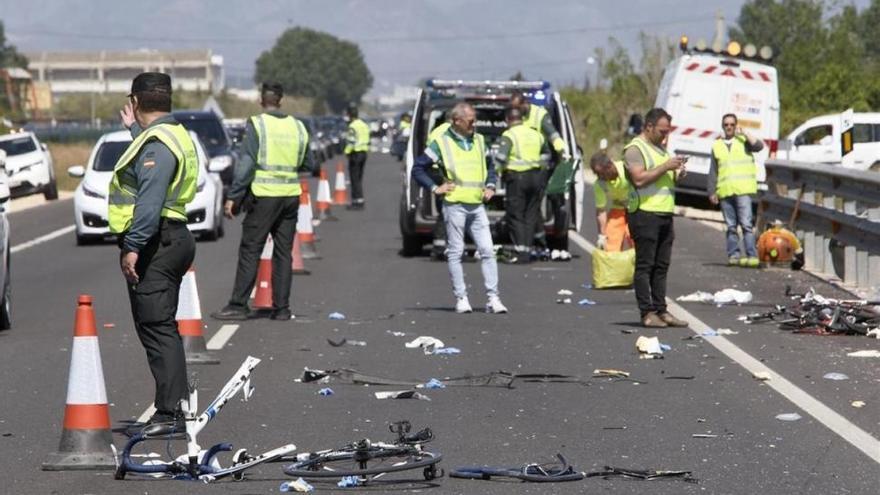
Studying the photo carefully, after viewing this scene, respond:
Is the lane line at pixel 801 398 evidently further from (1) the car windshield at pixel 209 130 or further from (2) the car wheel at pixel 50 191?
(2) the car wheel at pixel 50 191

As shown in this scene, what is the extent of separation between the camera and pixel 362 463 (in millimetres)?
8430

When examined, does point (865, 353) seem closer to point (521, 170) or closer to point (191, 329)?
point (191, 329)

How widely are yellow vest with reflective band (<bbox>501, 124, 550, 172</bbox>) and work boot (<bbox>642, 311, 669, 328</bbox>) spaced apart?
240 inches

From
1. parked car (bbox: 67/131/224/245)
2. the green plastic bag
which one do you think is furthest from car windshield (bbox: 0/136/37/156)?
the green plastic bag

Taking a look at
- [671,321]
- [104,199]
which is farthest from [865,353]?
[104,199]

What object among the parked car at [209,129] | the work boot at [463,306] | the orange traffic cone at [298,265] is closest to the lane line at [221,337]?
the work boot at [463,306]

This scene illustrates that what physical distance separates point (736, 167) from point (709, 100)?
12.1 meters

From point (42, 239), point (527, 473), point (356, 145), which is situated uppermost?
point (356, 145)

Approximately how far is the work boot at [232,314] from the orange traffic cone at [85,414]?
6365 mm

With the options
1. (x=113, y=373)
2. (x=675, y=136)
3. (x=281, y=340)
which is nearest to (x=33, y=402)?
(x=113, y=373)

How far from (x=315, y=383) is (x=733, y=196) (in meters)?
10.5

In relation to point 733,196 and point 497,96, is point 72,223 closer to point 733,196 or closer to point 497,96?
point 497,96

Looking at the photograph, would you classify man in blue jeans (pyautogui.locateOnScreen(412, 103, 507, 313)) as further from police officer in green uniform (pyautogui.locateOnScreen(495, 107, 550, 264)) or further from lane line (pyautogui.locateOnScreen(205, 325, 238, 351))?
police officer in green uniform (pyautogui.locateOnScreen(495, 107, 550, 264))

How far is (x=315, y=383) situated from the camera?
11797 millimetres
